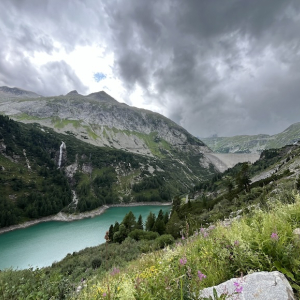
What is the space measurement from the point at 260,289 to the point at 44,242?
286 ft

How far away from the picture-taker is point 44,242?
231 feet

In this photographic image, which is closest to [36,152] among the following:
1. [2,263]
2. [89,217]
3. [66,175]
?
[66,175]

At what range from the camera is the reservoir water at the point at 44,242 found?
5525cm

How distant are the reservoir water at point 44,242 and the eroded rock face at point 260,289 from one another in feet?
198

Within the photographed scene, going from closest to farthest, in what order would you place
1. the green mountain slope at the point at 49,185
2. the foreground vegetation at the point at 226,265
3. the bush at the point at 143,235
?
1. the foreground vegetation at the point at 226,265
2. the bush at the point at 143,235
3. the green mountain slope at the point at 49,185

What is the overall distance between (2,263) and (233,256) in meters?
76.0

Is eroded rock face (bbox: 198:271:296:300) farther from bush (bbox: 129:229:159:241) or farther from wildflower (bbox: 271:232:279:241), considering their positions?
bush (bbox: 129:229:159:241)

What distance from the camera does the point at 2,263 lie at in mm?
54562

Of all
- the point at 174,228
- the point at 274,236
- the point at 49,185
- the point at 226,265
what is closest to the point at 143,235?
the point at 174,228

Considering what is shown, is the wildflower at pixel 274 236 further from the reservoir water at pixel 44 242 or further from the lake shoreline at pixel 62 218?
the lake shoreline at pixel 62 218

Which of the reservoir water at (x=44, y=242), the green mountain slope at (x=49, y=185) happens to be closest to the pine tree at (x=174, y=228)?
the reservoir water at (x=44, y=242)

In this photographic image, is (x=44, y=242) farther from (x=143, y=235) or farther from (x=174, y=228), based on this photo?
(x=174, y=228)

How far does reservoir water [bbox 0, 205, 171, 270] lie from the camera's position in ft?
181

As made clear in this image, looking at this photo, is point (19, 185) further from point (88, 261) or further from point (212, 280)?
point (212, 280)
